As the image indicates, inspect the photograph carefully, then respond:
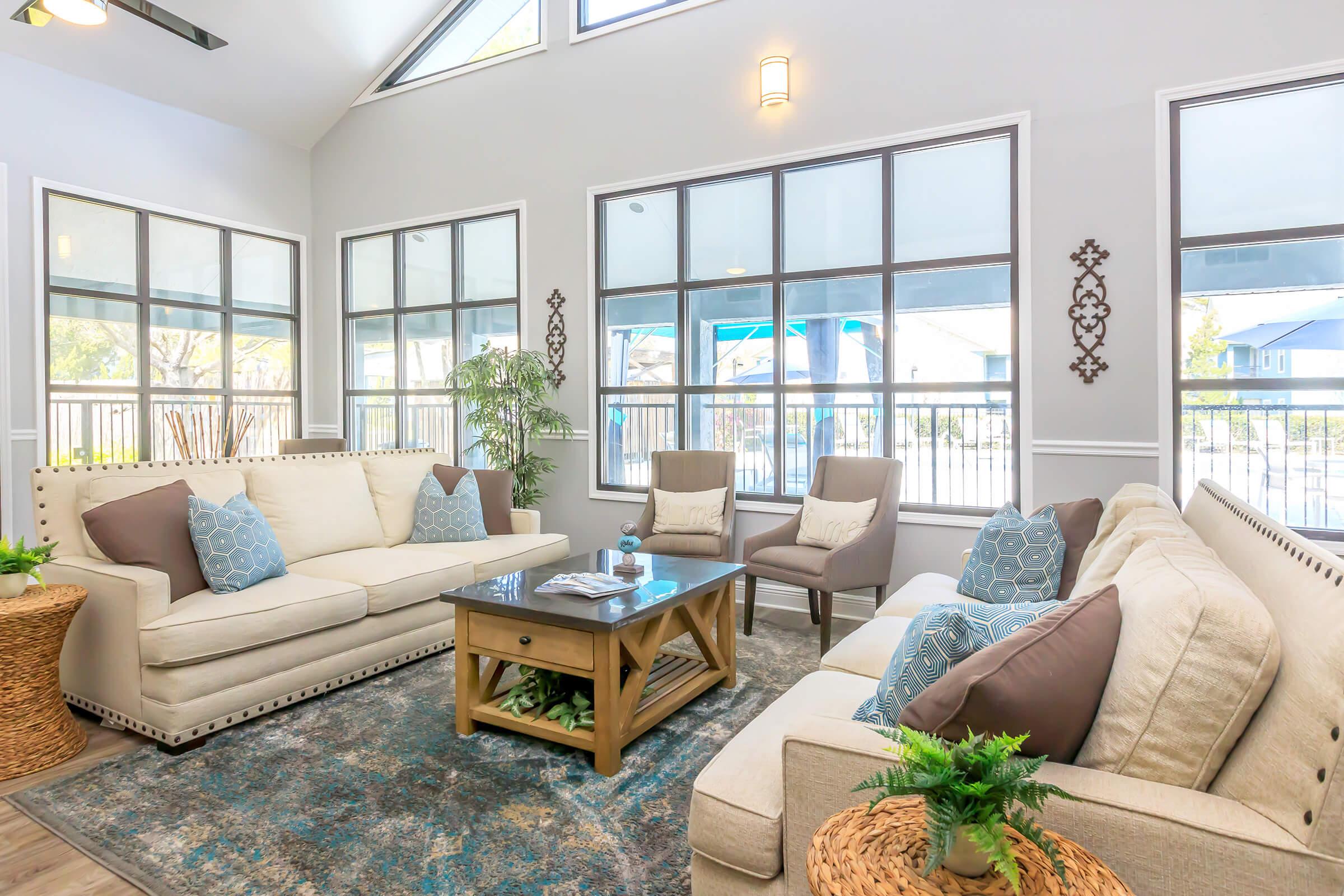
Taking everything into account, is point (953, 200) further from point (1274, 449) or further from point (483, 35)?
point (483, 35)

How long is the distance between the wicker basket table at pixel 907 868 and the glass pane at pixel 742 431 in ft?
12.3

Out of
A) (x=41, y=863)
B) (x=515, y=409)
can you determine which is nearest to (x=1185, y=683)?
(x=41, y=863)

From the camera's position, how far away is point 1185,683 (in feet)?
3.66

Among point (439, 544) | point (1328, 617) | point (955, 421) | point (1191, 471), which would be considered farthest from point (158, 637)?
point (1191, 471)

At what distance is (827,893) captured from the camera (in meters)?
0.91

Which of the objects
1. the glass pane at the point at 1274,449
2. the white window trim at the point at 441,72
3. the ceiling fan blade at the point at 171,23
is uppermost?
the white window trim at the point at 441,72

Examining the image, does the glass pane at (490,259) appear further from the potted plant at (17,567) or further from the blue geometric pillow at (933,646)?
the blue geometric pillow at (933,646)

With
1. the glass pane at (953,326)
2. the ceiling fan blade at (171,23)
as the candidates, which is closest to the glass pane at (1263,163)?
the glass pane at (953,326)

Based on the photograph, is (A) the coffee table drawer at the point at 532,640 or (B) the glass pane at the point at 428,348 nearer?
(A) the coffee table drawer at the point at 532,640

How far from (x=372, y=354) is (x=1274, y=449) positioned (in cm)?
617

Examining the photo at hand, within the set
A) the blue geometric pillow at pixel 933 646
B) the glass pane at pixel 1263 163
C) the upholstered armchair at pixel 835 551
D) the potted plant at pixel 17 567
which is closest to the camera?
the blue geometric pillow at pixel 933 646

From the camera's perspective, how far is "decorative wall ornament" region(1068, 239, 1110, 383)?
376 centimetres

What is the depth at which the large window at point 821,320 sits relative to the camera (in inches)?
162

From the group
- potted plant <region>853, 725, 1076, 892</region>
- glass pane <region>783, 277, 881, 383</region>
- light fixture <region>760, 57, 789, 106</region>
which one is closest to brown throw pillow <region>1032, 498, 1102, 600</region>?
glass pane <region>783, 277, 881, 383</region>
